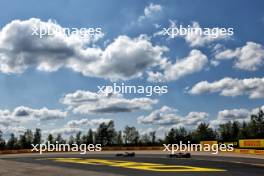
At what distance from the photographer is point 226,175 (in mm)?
26047

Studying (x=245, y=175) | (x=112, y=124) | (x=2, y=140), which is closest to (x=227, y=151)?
(x=245, y=175)

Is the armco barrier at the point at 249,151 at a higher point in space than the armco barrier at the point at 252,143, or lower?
lower

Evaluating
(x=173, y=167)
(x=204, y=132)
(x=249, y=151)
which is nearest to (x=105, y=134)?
(x=204, y=132)

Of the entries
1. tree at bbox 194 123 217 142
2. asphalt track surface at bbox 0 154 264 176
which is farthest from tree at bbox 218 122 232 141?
asphalt track surface at bbox 0 154 264 176

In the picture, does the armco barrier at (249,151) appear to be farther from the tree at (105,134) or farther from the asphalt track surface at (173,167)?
the tree at (105,134)

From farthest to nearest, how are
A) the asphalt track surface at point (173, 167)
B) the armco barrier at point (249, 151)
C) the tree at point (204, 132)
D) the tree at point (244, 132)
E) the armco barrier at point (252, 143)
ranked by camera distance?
the tree at point (204, 132) < the tree at point (244, 132) < the armco barrier at point (252, 143) < the armco barrier at point (249, 151) < the asphalt track surface at point (173, 167)

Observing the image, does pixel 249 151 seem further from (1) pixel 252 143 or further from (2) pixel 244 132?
(2) pixel 244 132

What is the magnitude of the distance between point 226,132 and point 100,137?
181 ft

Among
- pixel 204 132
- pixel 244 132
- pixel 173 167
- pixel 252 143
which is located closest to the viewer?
pixel 173 167

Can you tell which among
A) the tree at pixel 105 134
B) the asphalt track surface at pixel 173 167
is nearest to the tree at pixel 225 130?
the tree at pixel 105 134

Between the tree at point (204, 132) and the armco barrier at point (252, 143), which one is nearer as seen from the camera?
the armco barrier at point (252, 143)

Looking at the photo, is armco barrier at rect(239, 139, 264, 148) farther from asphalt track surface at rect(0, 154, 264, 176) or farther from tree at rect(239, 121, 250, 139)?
tree at rect(239, 121, 250, 139)

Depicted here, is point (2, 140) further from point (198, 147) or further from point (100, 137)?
point (198, 147)

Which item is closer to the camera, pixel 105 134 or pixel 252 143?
pixel 252 143
